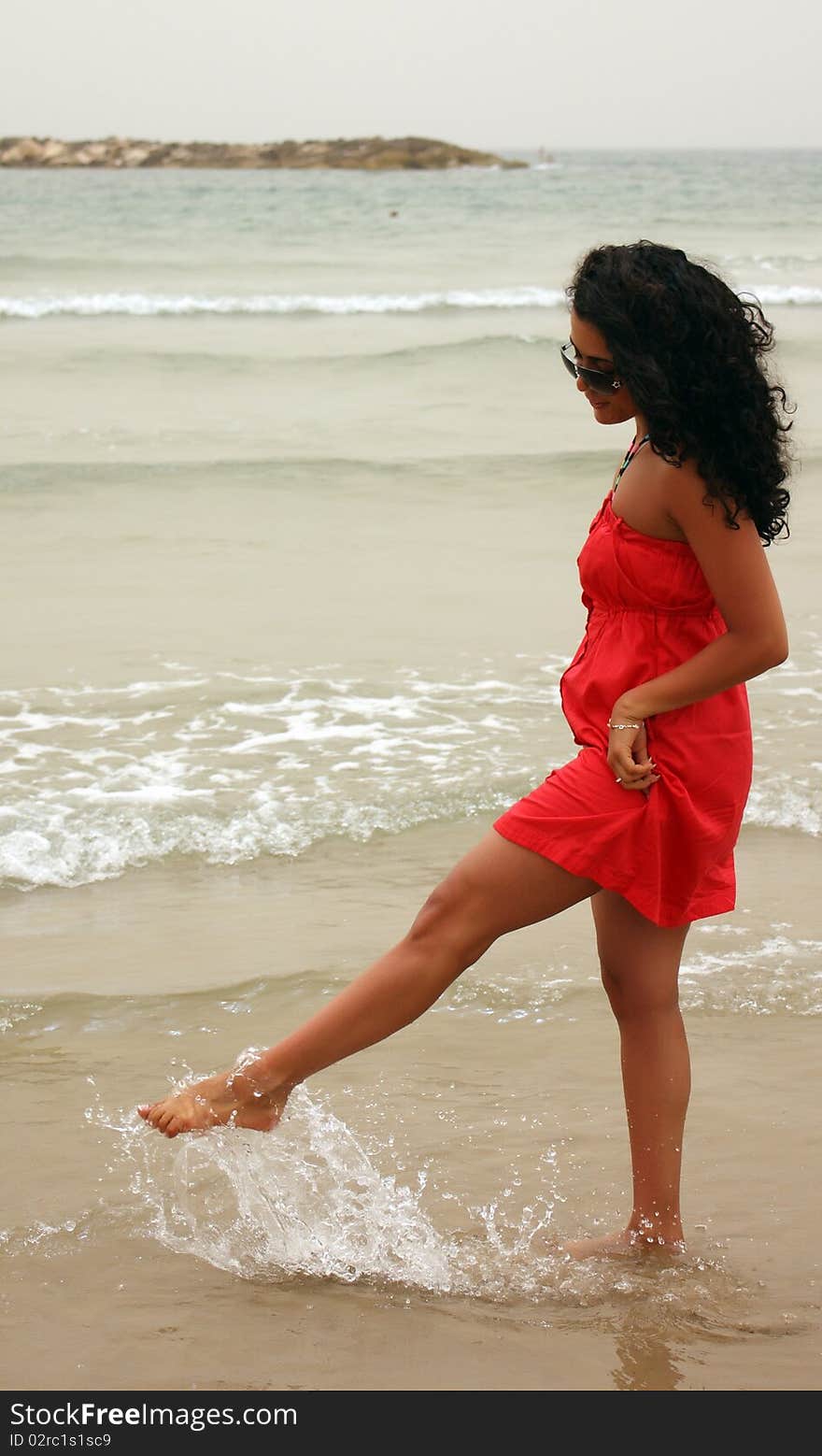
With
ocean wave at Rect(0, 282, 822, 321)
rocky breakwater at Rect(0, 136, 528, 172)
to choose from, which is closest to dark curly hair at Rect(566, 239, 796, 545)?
ocean wave at Rect(0, 282, 822, 321)

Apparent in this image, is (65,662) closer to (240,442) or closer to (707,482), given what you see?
(707,482)

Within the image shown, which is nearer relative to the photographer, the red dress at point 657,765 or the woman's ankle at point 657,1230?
the red dress at point 657,765

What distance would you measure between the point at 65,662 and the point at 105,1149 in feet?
13.6

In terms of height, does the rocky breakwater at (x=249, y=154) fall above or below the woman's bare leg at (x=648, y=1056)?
above

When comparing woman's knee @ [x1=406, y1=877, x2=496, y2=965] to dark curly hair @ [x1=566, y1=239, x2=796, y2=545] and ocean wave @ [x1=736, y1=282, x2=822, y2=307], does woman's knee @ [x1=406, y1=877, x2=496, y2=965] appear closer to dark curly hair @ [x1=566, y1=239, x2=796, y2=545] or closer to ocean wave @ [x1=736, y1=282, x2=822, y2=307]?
dark curly hair @ [x1=566, y1=239, x2=796, y2=545]

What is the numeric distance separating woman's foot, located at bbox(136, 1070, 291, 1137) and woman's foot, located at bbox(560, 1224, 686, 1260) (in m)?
0.64

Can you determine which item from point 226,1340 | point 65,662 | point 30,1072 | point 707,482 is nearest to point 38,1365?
point 226,1340

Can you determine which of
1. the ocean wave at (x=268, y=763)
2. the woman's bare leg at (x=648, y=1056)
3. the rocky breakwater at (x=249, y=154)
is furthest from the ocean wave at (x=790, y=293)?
the rocky breakwater at (x=249, y=154)

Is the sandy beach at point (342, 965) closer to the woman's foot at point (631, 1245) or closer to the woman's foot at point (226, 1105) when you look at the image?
the woman's foot at point (631, 1245)

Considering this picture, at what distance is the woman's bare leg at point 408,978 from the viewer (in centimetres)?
255

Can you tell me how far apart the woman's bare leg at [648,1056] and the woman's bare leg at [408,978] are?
0.46ft

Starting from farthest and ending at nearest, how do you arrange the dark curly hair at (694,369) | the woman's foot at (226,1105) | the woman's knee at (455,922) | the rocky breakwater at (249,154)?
the rocky breakwater at (249,154)
the woman's foot at (226,1105)
the woman's knee at (455,922)
the dark curly hair at (694,369)

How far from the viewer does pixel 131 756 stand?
585cm

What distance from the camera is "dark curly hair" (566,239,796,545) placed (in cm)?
237
